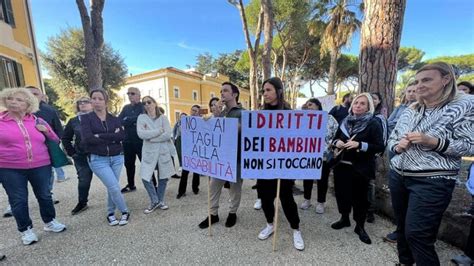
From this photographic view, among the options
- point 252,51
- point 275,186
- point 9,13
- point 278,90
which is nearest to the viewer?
point 278,90

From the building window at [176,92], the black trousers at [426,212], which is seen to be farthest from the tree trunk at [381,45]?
the building window at [176,92]

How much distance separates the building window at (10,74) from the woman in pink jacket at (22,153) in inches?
270

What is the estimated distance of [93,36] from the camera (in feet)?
22.0

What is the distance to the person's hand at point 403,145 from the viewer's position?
1777 mm

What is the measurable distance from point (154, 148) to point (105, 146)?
648 mm

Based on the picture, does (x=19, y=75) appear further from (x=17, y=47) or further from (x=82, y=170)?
(x=82, y=170)

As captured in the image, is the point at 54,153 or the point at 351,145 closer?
the point at 351,145

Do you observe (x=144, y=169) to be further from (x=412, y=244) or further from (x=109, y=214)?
(x=412, y=244)

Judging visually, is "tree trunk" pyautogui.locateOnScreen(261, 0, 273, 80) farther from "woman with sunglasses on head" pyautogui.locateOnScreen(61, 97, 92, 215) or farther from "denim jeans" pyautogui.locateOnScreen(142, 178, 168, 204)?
"woman with sunglasses on head" pyautogui.locateOnScreen(61, 97, 92, 215)

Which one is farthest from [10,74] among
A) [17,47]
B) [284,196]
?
[284,196]

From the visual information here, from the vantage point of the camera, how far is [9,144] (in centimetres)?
251

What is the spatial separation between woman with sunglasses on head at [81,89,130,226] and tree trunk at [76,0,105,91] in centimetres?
438

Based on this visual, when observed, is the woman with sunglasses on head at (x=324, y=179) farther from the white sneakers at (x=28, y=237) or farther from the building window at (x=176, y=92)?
the building window at (x=176, y=92)

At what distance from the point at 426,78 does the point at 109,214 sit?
3849 mm
